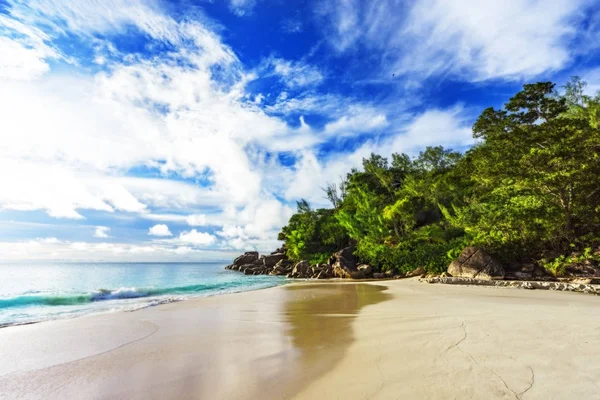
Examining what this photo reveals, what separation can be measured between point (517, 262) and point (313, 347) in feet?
56.0

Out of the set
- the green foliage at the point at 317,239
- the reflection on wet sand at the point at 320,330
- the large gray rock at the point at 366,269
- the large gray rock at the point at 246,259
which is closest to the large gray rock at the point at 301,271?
the green foliage at the point at 317,239

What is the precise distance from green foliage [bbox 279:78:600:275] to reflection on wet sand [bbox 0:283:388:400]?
41.9 feet

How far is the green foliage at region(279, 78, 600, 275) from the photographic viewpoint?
15.1m

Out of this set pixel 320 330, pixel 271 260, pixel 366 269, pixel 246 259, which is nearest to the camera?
pixel 320 330

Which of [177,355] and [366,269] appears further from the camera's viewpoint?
[366,269]

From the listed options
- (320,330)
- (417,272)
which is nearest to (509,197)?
(417,272)

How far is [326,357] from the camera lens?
4.80 m

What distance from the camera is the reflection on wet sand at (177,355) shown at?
156 inches

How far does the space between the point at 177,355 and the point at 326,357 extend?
2.77 meters

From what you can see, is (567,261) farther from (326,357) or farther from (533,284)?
(326,357)

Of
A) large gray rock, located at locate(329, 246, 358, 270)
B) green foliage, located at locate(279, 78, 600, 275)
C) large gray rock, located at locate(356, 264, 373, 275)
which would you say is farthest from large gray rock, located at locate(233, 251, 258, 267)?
large gray rock, located at locate(356, 264, 373, 275)

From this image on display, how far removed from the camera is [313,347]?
545cm

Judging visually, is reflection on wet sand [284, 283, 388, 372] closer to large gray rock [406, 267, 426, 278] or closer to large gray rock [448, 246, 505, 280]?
large gray rock [448, 246, 505, 280]

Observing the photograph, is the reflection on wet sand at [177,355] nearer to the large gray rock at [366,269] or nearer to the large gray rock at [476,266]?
the large gray rock at [476,266]
